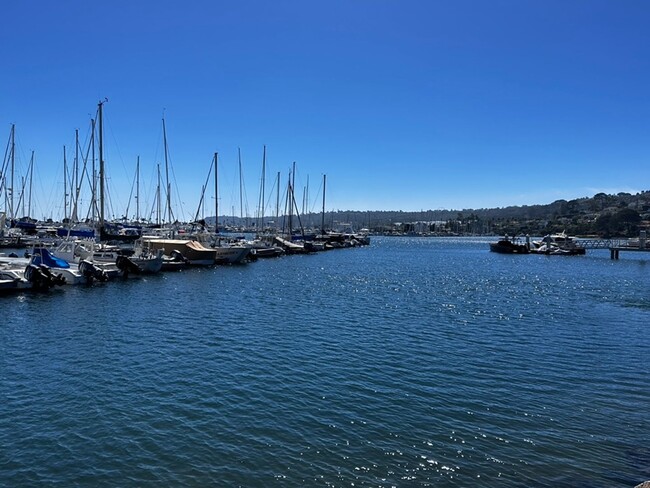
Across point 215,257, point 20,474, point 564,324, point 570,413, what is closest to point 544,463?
point 570,413

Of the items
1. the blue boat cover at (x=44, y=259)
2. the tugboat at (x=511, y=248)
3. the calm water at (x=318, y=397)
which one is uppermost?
the blue boat cover at (x=44, y=259)

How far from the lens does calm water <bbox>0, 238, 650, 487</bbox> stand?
34.1ft

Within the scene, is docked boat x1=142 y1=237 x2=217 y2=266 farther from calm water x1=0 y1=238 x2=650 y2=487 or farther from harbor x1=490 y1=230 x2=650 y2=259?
harbor x1=490 y1=230 x2=650 y2=259

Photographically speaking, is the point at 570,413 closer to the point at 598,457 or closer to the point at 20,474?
the point at 598,457

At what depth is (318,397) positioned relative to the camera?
14742 mm

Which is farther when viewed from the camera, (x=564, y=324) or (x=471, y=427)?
(x=564, y=324)

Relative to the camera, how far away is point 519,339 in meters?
23.6

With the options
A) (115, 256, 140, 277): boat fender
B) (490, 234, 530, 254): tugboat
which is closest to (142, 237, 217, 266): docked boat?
(115, 256, 140, 277): boat fender

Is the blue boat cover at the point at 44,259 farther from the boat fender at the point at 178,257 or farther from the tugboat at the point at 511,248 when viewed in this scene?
the tugboat at the point at 511,248

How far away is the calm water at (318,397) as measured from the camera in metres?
10.4

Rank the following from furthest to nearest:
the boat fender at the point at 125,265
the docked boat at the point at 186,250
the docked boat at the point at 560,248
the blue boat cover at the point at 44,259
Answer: the docked boat at the point at 560,248 → the docked boat at the point at 186,250 → the boat fender at the point at 125,265 → the blue boat cover at the point at 44,259

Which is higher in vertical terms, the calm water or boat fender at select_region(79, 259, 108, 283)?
boat fender at select_region(79, 259, 108, 283)

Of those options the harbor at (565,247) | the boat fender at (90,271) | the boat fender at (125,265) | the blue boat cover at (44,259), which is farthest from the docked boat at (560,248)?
the blue boat cover at (44,259)

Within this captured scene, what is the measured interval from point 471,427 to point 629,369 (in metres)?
9.58
